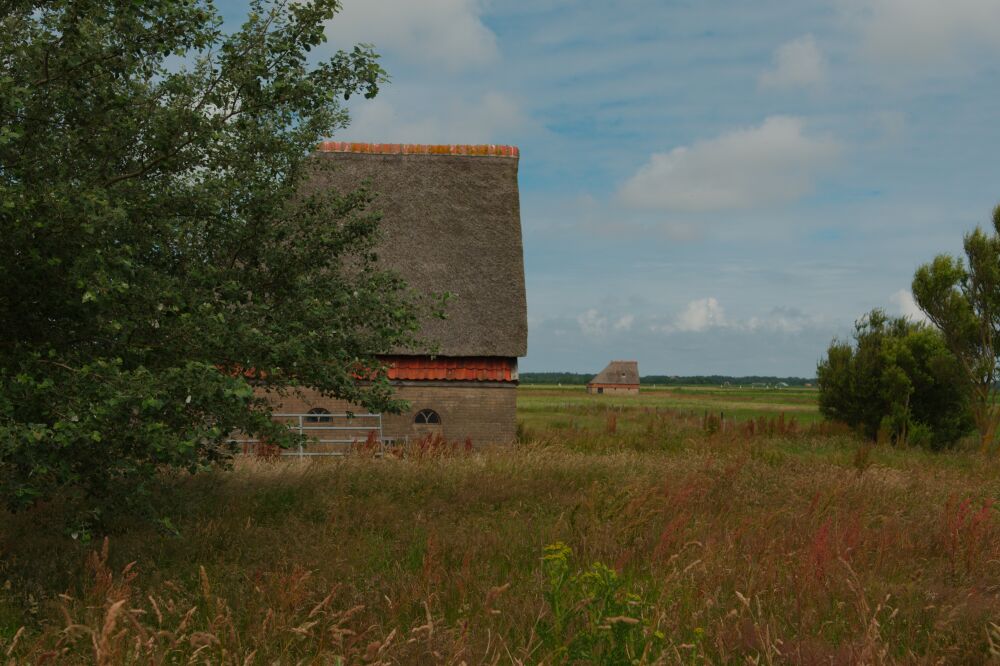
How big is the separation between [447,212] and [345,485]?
12233mm

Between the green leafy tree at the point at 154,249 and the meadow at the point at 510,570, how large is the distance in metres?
0.86

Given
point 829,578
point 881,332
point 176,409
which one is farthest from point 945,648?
point 881,332

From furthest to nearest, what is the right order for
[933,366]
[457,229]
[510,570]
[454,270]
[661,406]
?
[661,406] → [933,366] → [457,229] → [454,270] → [510,570]

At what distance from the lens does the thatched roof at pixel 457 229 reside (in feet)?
59.6

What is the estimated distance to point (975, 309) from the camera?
2211cm

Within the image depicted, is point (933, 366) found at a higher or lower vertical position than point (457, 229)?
lower

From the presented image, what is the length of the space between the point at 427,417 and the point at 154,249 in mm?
11986

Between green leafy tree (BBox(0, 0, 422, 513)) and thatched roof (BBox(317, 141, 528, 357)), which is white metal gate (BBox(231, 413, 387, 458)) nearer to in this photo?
thatched roof (BBox(317, 141, 528, 357))

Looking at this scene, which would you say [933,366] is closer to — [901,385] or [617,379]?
[901,385]

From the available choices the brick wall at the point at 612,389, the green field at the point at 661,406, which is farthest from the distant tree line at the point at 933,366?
the brick wall at the point at 612,389

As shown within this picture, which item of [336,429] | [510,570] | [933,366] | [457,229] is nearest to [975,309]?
[933,366]

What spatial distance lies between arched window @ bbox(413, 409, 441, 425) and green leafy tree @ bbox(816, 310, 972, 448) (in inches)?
561

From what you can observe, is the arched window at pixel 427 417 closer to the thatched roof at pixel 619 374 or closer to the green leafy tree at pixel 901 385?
the green leafy tree at pixel 901 385

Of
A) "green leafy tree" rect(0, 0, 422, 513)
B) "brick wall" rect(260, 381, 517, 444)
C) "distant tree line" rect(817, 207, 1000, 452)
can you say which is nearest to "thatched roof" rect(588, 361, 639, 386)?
"distant tree line" rect(817, 207, 1000, 452)
